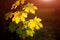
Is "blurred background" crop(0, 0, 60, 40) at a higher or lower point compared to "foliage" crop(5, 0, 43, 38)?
higher

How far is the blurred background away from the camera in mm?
3009

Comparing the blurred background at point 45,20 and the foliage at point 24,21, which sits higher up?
the blurred background at point 45,20

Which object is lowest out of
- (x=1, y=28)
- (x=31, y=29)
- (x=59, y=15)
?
(x=31, y=29)

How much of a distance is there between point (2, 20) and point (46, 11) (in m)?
0.90

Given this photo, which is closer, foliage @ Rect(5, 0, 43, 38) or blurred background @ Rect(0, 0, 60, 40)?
foliage @ Rect(5, 0, 43, 38)

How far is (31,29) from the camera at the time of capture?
2258 mm

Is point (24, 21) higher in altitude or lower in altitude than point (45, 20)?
lower

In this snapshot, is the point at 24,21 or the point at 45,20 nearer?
the point at 24,21

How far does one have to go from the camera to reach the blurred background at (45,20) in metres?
3.01

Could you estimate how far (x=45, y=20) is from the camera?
318 centimetres

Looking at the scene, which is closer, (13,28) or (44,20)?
(13,28)

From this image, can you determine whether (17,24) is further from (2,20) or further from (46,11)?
(46,11)

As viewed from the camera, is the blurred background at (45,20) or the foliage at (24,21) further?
the blurred background at (45,20)

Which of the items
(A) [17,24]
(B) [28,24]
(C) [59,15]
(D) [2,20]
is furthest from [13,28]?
(C) [59,15]
